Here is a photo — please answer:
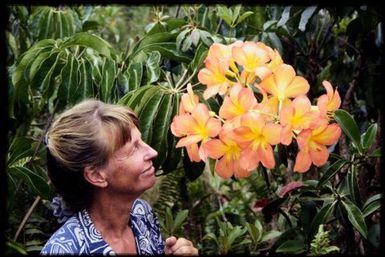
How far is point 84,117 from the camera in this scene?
1.09 meters

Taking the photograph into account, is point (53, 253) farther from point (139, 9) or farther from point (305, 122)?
point (139, 9)

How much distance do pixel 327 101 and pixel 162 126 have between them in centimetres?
46

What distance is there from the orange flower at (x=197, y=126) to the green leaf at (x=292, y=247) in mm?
599

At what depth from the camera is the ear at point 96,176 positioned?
110 centimetres

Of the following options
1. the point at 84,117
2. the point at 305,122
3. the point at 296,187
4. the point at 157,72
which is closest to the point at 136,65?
the point at 157,72

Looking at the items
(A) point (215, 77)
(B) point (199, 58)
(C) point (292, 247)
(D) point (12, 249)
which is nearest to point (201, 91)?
(B) point (199, 58)

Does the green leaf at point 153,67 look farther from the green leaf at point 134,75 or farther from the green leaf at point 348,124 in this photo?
the green leaf at point 348,124

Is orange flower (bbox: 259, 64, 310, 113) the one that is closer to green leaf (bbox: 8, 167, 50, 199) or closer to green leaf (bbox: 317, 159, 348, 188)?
green leaf (bbox: 317, 159, 348, 188)

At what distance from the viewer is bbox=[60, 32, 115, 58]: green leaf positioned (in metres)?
1.43

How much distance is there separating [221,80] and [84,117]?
0.29 m

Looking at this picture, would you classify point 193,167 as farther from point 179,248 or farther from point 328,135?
point 328,135

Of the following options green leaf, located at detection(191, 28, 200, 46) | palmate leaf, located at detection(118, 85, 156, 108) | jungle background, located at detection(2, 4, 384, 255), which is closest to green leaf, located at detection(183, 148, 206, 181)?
jungle background, located at detection(2, 4, 384, 255)

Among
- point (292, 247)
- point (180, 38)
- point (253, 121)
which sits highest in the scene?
point (253, 121)

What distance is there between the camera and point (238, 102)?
0.93 m
